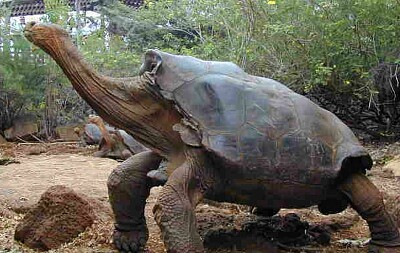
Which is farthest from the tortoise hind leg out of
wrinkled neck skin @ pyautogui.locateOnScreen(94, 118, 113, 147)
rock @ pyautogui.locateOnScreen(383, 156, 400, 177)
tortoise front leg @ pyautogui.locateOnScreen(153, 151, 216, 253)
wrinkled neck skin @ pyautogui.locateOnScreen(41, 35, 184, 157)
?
wrinkled neck skin @ pyautogui.locateOnScreen(94, 118, 113, 147)

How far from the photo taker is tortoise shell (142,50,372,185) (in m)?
2.70

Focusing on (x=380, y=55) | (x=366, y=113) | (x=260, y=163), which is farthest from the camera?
(x=366, y=113)

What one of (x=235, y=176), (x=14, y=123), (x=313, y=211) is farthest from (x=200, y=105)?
(x=14, y=123)

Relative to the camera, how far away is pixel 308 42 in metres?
7.18

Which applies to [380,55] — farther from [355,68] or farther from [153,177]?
[153,177]

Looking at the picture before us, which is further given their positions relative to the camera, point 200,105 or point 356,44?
point 356,44

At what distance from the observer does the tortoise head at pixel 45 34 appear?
2.76 metres

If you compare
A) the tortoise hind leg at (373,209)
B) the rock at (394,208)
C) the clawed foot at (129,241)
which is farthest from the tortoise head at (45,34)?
Result: the rock at (394,208)

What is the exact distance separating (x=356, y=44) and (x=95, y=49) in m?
5.67

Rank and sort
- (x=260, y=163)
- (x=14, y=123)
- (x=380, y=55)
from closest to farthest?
(x=260, y=163) → (x=380, y=55) → (x=14, y=123)

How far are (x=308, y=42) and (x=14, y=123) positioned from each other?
5.93 meters

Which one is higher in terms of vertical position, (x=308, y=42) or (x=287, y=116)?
(x=287, y=116)

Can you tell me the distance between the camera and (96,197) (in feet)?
14.8

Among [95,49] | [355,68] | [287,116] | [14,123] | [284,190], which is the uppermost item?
[287,116]
